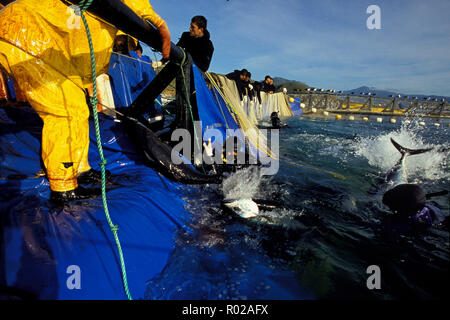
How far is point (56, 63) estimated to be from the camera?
1.91 metres

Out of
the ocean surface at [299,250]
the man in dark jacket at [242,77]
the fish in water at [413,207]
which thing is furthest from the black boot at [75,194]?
the man in dark jacket at [242,77]

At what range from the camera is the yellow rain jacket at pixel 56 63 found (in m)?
1.74

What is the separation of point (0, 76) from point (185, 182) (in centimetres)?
364

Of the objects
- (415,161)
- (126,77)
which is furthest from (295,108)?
(126,77)

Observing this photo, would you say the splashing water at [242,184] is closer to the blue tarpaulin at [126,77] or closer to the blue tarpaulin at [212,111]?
the blue tarpaulin at [212,111]

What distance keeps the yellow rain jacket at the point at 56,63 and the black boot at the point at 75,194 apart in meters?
0.06

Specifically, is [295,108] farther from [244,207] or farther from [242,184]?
[244,207]

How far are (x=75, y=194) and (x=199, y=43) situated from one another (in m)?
3.89

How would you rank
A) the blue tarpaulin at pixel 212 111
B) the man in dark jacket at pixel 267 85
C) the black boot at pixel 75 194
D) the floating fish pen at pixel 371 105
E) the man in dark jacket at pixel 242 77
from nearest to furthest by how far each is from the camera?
1. the black boot at pixel 75 194
2. the blue tarpaulin at pixel 212 111
3. the man in dark jacket at pixel 242 77
4. the man in dark jacket at pixel 267 85
5. the floating fish pen at pixel 371 105

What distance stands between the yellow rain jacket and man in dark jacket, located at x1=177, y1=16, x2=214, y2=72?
8.15 feet

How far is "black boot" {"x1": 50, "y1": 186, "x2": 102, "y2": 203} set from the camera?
203 centimetres

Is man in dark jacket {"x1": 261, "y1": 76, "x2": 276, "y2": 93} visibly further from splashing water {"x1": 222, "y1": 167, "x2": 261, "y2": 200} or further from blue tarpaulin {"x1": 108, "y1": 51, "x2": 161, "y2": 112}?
splashing water {"x1": 222, "y1": 167, "x2": 261, "y2": 200}
